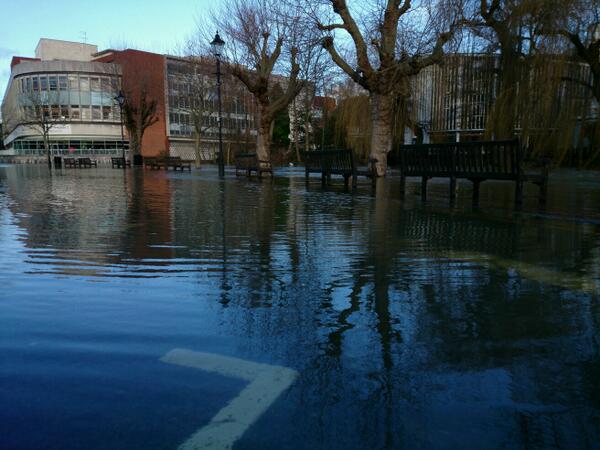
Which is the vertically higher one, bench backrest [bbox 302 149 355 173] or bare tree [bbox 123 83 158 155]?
bare tree [bbox 123 83 158 155]

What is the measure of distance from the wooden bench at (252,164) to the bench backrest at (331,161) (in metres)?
4.14

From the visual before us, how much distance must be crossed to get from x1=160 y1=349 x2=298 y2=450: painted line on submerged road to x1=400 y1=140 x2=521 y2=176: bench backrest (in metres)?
6.79

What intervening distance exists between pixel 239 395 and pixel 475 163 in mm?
7905

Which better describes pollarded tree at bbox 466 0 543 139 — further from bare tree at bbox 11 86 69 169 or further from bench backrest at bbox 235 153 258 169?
bare tree at bbox 11 86 69 169

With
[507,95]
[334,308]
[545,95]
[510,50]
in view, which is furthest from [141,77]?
[334,308]

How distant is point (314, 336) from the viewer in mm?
2697

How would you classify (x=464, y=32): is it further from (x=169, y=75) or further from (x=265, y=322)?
(x=169, y=75)

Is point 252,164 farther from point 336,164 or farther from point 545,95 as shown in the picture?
point 545,95

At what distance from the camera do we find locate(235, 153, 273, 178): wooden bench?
66.0ft

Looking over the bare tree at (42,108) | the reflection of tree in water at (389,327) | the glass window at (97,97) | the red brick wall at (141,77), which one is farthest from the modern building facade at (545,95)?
the glass window at (97,97)

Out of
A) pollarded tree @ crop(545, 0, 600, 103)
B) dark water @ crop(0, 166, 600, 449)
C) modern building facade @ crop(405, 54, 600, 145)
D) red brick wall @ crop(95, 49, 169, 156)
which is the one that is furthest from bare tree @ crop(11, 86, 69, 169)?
dark water @ crop(0, 166, 600, 449)

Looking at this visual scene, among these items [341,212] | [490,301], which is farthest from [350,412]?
[341,212]

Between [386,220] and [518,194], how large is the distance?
254 centimetres

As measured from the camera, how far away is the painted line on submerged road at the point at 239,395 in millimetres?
1749
